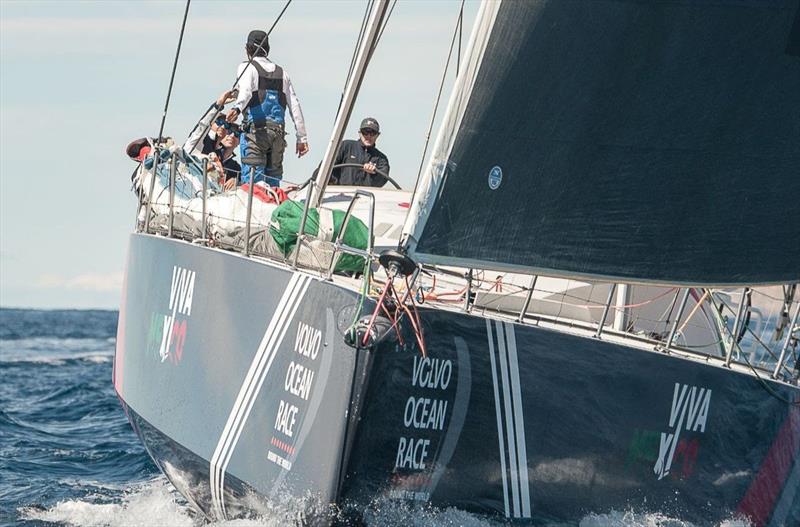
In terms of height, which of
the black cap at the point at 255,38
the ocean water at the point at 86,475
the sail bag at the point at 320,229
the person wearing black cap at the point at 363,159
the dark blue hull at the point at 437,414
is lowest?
the ocean water at the point at 86,475

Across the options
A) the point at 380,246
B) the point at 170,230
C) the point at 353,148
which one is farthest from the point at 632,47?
the point at 353,148

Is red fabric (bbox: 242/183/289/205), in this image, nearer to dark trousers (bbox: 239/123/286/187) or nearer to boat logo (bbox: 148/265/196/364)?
boat logo (bbox: 148/265/196/364)

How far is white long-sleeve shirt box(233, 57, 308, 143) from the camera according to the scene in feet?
26.8

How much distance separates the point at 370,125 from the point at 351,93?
281 cm

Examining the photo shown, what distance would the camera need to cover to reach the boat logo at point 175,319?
681 cm

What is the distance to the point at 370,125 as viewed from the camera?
8930 millimetres

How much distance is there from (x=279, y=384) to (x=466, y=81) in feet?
→ 5.15

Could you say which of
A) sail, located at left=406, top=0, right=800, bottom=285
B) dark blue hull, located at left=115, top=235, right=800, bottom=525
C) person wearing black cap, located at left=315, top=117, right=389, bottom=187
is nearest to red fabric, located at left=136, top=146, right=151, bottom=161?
person wearing black cap, located at left=315, top=117, right=389, bottom=187

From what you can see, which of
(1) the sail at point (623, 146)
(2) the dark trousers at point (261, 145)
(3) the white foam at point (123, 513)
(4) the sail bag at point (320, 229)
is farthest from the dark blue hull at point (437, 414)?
(2) the dark trousers at point (261, 145)

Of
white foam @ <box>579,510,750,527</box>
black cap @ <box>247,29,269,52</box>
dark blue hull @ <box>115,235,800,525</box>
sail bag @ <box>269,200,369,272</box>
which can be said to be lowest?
white foam @ <box>579,510,750,527</box>

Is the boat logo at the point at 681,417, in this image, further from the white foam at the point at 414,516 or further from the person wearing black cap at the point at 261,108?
the person wearing black cap at the point at 261,108

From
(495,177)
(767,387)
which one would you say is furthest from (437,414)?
(767,387)

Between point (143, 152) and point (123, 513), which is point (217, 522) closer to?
point (123, 513)

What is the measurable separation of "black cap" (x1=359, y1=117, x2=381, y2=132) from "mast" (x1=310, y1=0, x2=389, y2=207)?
2.50m
